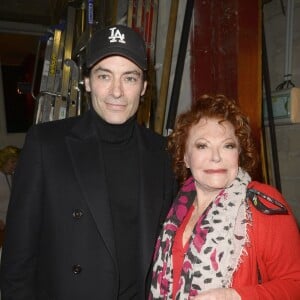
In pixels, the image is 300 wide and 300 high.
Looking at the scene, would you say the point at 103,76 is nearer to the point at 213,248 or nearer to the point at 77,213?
the point at 77,213

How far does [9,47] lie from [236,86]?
4.15m

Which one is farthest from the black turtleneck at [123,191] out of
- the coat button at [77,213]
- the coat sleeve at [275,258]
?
the coat sleeve at [275,258]

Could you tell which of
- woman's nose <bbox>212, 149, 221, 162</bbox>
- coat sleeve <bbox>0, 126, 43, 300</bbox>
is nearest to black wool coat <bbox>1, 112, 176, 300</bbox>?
coat sleeve <bbox>0, 126, 43, 300</bbox>

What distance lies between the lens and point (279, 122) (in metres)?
2.28

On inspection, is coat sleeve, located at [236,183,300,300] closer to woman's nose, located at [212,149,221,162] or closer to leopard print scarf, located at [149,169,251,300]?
leopard print scarf, located at [149,169,251,300]

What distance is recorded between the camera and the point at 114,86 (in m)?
1.11

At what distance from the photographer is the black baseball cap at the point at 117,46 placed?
111cm

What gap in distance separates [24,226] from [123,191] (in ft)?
1.09

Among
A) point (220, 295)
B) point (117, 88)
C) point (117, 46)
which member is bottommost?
point (220, 295)

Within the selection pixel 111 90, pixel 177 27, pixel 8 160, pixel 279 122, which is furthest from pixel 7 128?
pixel 111 90

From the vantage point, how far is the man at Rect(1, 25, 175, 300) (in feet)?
3.46

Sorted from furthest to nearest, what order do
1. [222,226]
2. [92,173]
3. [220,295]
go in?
[92,173], [222,226], [220,295]

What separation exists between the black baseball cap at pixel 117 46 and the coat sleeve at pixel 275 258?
25.6 inches

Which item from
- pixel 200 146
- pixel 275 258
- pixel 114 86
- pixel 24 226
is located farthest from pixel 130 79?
pixel 275 258
